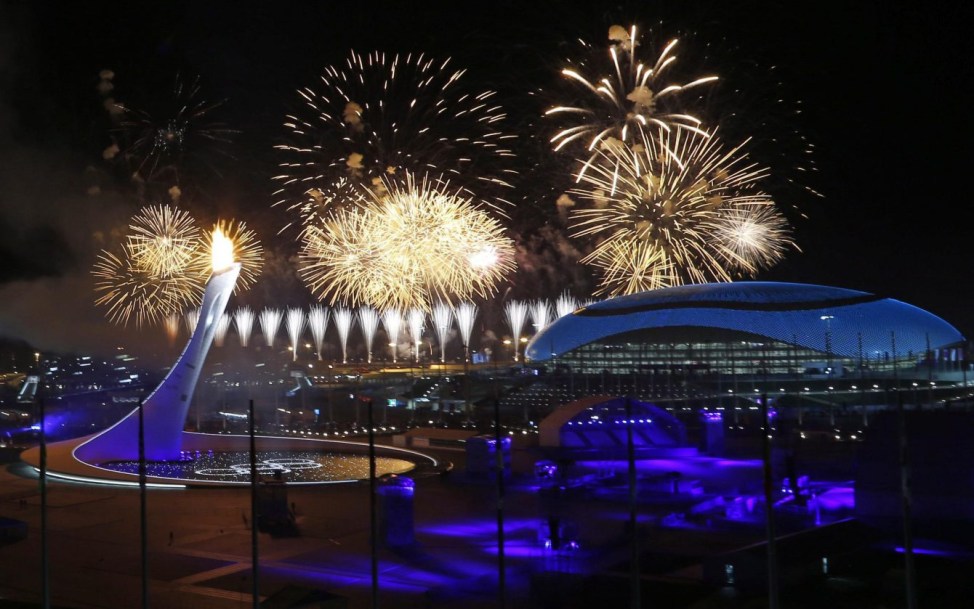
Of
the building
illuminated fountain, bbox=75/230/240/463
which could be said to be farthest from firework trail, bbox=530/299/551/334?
illuminated fountain, bbox=75/230/240/463

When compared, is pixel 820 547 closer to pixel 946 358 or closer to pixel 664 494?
pixel 664 494

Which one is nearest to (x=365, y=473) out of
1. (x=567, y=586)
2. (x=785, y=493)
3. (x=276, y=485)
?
(x=276, y=485)

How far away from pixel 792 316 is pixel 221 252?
30441 mm

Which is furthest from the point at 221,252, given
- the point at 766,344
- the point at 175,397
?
the point at 766,344

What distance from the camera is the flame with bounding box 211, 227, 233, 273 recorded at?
28.6 metres

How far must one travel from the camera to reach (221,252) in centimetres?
2864

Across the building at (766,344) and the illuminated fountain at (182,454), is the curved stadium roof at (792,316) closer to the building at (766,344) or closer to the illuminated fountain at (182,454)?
the building at (766,344)

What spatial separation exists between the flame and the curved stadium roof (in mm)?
27314

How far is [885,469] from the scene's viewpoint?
19.1 meters

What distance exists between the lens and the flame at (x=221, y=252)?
94.0 feet

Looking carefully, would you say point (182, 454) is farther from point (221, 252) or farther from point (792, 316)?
point (792, 316)

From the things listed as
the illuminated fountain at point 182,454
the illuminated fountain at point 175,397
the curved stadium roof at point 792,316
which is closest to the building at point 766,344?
the curved stadium roof at point 792,316

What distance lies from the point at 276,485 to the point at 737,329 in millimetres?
32038

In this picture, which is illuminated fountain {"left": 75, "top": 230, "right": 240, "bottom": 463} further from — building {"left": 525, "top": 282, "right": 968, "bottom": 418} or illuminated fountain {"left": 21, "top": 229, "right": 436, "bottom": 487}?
building {"left": 525, "top": 282, "right": 968, "bottom": 418}
